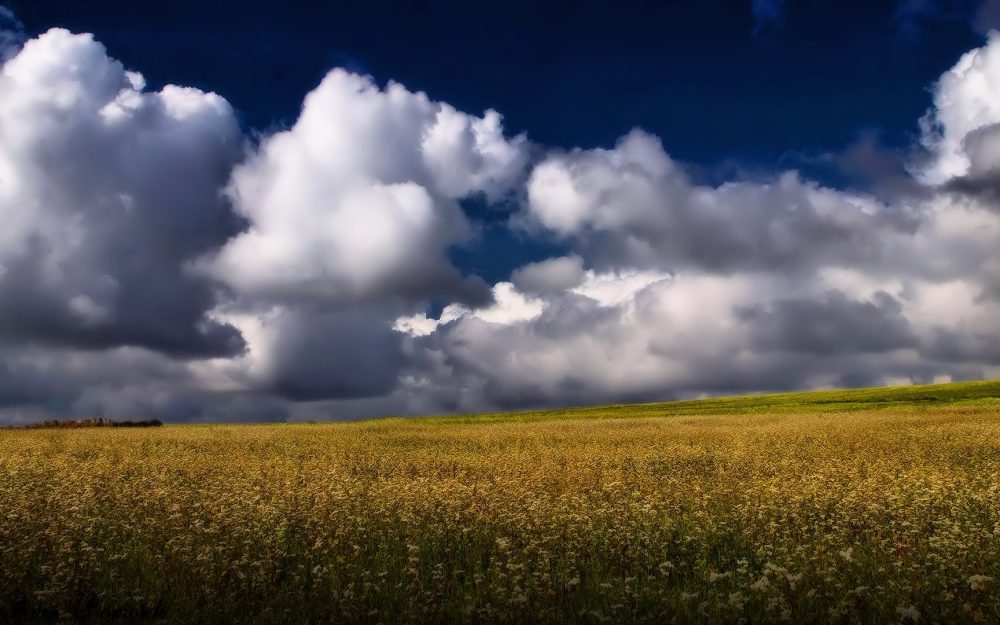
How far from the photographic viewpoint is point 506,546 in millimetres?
10078

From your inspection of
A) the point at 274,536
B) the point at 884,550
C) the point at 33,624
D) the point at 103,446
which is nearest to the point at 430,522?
the point at 274,536

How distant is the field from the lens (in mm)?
8156

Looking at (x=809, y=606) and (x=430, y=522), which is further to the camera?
(x=430, y=522)

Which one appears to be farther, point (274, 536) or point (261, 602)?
point (274, 536)

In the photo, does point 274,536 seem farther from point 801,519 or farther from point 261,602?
point 801,519

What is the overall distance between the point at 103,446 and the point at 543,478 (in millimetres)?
23275

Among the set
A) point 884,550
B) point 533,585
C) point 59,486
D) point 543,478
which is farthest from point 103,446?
point 884,550

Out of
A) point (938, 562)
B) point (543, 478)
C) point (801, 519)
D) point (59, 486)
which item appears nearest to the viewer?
point (938, 562)

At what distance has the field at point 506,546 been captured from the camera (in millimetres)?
8156

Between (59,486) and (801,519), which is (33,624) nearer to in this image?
(59,486)

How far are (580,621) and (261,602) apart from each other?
389cm

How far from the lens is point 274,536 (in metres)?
11.0

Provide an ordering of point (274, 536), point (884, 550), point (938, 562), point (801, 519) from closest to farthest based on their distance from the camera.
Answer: point (938, 562) → point (884, 550) → point (274, 536) → point (801, 519)

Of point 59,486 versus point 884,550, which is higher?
point 59,486
